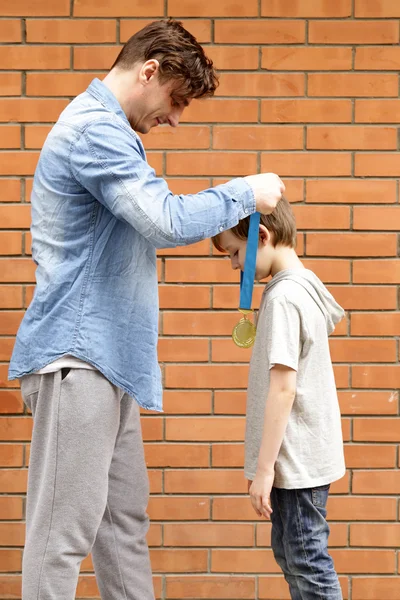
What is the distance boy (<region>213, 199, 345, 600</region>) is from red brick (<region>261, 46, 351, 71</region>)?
832mm

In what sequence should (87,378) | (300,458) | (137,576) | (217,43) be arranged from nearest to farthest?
(87,378), (300,458), (137,576), (217,43)

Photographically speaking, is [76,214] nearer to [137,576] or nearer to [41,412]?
[41,412]

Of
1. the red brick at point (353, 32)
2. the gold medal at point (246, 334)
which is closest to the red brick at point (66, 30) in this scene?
the red brick at point (353, 32)

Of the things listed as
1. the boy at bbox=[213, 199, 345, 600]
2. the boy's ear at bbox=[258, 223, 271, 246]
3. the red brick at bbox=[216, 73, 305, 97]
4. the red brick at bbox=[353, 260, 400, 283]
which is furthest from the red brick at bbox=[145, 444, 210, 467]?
the red brick at bbox=[216, 73, 305, 97]

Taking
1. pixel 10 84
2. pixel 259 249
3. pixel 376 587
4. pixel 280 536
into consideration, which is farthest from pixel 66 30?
pixel 376 587

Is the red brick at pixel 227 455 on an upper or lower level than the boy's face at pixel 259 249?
lower

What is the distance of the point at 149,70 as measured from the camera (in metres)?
2.05

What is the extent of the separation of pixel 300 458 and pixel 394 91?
4.79 feet

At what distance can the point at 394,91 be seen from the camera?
9.30 ft

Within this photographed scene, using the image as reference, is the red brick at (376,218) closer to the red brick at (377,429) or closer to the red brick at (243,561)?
the red brick at (377,429)

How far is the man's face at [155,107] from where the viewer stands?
6.84 feet

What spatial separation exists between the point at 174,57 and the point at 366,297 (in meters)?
1.26

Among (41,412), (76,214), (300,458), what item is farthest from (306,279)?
(41,412)

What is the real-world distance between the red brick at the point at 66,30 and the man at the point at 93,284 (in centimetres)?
81
